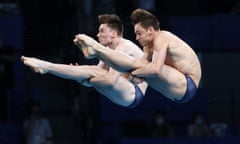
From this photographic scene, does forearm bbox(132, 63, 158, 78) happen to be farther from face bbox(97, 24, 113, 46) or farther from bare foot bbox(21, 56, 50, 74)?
bare foot bbox(21, 56, 50, 74)

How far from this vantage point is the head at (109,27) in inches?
470

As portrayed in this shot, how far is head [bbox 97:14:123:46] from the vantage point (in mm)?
11945

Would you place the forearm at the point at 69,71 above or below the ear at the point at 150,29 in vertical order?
below

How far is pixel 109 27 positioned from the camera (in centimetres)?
1200

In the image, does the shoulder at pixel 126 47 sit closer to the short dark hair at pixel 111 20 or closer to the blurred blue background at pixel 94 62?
the short dark hair at pixel 111 20

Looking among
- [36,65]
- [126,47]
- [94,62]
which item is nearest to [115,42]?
[126,47]

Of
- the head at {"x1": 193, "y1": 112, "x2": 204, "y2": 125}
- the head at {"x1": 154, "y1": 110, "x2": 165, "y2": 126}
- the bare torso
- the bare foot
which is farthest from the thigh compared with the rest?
the head at {"x1": 193, "y1": 112, "x2": 204, "y2": 125}

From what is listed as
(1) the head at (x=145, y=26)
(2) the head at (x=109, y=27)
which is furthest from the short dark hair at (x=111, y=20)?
(1) the head at (x=145, y=26)

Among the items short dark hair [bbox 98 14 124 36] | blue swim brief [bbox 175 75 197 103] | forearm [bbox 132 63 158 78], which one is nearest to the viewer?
forearm [bbox 132 63 158 78]

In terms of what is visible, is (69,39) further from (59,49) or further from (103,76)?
(103,76)

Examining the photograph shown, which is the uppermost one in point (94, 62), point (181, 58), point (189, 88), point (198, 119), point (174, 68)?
point (181, 58)

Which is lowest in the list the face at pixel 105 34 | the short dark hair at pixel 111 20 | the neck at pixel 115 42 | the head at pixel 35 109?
the head at pixel 35 109

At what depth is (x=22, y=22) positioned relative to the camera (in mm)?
16312

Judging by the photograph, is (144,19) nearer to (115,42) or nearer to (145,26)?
(145,26)
